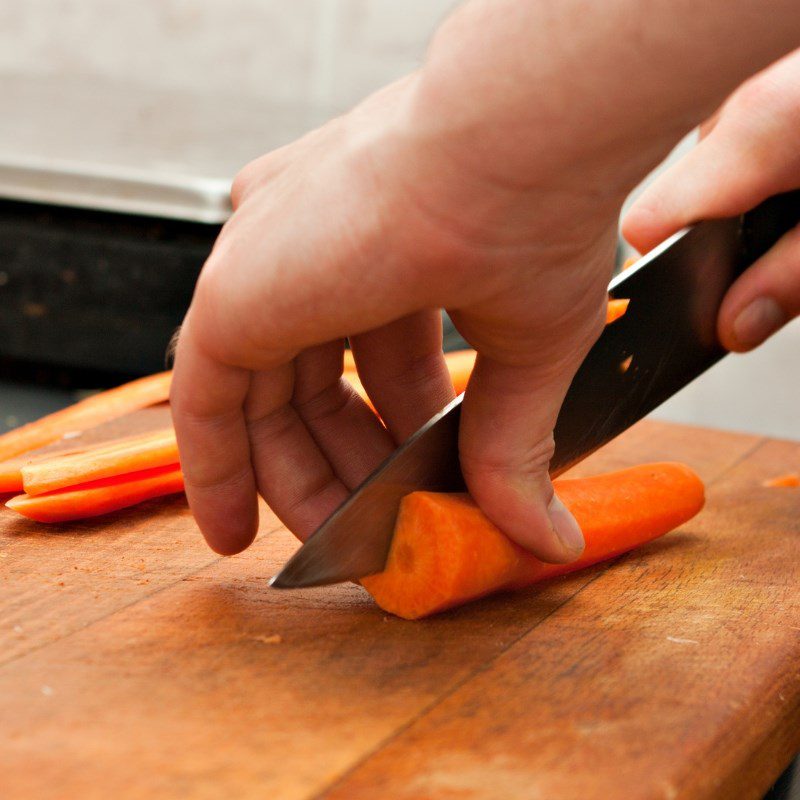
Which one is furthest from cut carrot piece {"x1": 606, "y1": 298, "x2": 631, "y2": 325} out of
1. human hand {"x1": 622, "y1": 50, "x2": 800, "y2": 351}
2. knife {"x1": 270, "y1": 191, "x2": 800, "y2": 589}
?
human hand {"x1": 622, "y1": 50, "x2": 800, "y2": 351}

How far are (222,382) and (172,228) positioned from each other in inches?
55.3

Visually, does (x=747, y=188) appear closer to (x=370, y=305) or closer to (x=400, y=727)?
(x=370, y=305)

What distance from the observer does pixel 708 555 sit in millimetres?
1441

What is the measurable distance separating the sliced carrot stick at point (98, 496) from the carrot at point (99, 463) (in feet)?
0.04

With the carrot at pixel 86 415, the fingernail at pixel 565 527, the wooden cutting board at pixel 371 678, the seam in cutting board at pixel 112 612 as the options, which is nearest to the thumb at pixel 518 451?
the fingernail at pixel 565 527

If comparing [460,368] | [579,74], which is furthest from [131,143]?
[579,74]

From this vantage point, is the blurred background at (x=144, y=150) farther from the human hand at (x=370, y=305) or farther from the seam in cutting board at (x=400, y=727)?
the human hand at (x=370, y=305)

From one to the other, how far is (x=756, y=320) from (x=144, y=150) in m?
1.76

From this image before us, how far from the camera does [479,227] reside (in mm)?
848

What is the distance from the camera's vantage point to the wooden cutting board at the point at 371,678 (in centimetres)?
89

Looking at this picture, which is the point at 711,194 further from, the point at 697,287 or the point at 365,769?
the point at 365,769

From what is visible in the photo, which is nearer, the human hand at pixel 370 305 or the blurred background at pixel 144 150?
the human hand at pixel 370 305

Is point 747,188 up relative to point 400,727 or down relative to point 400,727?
up

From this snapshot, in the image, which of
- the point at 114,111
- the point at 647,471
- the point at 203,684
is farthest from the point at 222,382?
the point at 114,111
